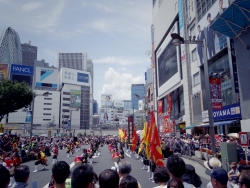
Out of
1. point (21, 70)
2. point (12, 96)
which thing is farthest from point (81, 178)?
point (21, 70)

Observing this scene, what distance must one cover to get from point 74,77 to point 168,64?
7527 centimetres

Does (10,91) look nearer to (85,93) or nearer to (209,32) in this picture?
(209,32)

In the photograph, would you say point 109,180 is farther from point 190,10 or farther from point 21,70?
point 21,70

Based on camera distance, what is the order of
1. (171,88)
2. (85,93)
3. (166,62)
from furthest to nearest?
(85,93), (166,62), (171,88)

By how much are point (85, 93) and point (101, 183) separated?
371ft

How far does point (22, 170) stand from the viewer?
4023 mm

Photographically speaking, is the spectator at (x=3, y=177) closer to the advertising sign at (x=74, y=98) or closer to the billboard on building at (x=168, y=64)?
the billboard on building at (x=168, y=64)

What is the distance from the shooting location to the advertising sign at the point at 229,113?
1988 cm

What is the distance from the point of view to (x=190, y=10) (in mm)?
32594

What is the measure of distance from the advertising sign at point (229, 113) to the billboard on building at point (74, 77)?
94.8m

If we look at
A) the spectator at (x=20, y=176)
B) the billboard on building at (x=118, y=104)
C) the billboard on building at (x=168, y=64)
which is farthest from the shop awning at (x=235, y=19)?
the billboard on building at (x=118, y=104)

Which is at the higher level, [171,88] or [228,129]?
[171,88]

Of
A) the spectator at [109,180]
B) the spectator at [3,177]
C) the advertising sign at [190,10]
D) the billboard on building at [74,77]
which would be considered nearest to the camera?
the spectator at [109,180]

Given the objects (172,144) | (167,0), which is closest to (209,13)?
(172,144)
